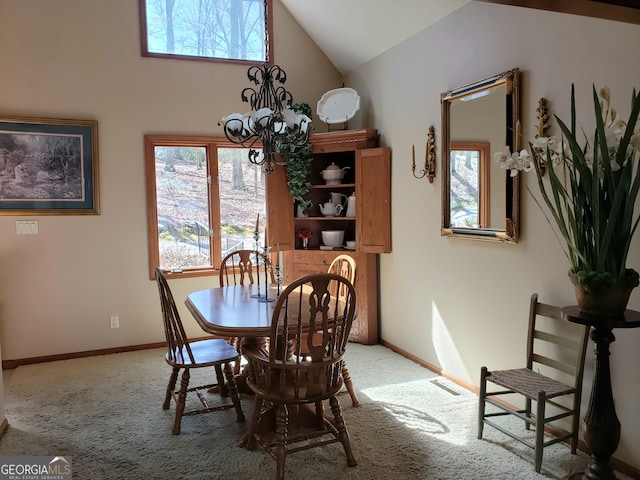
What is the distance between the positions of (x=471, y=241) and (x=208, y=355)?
6.18 ft

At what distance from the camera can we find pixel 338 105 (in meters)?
4.82

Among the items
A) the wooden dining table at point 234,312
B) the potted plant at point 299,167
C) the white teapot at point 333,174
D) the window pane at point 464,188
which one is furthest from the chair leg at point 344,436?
the white teapot at point 333,174

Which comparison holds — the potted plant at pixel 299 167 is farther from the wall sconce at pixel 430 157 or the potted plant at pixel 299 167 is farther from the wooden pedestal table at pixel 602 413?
the wooden pedestal table at pixel 602 413

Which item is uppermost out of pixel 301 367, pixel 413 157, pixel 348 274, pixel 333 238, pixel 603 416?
pixel 413 157

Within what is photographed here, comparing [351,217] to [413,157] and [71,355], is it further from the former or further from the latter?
[71,355]

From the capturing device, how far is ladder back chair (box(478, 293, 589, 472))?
249 cm

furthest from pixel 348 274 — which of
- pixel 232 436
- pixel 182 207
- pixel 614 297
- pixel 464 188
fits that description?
pixel 182 207

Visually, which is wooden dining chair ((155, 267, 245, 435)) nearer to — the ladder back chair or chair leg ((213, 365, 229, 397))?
chair leg ((213, 365, 229, 397))

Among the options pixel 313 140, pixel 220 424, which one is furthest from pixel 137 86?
pixel 220 424

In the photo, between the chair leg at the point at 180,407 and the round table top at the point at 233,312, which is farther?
the chair leg at the point at 180,407

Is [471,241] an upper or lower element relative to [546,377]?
upper

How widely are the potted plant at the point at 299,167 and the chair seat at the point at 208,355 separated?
1874 mm

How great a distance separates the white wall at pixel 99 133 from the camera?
416 cm

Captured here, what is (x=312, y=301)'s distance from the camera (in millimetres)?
2322
